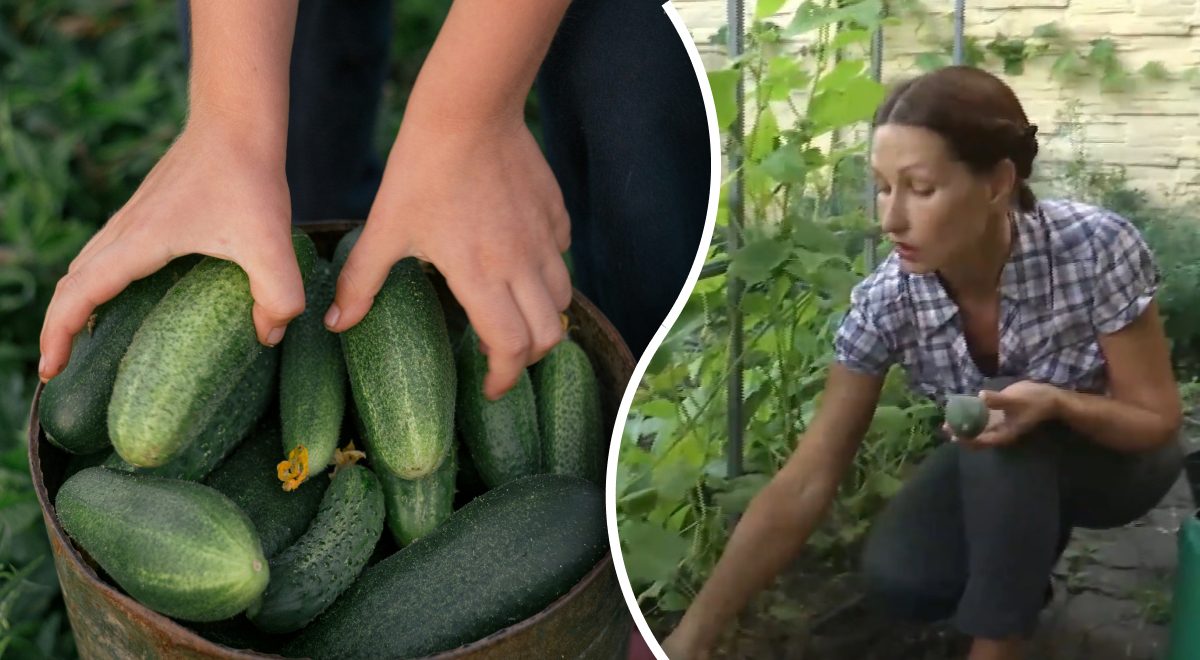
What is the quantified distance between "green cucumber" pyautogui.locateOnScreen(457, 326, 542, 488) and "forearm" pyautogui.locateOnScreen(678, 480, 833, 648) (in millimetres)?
339

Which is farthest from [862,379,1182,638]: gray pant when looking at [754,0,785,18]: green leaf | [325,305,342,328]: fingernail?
[325,305,342,328]: fingernail

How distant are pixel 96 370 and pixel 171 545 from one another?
20 cm

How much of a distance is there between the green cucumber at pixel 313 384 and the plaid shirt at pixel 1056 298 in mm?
510

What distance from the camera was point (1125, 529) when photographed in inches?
22.3

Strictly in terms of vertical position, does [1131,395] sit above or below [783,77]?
below

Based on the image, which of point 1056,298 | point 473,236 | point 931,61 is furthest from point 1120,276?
point 473,236

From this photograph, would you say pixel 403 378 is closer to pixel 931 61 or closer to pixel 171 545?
pixel 171 545

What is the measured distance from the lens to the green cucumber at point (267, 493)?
0.88m

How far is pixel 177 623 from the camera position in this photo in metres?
0.76

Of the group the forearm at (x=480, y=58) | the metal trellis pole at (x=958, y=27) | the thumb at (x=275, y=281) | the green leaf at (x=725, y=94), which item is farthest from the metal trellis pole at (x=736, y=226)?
the thumb at (x=275, y=281)

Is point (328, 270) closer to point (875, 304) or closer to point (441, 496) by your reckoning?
point (441, 496)

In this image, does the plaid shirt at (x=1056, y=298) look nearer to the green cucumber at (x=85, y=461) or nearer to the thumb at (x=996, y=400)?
the thumb at (x=996, y=400)

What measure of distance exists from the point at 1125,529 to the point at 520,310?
1.49 ft

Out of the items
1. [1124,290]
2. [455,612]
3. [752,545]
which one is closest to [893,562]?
[752,545]
